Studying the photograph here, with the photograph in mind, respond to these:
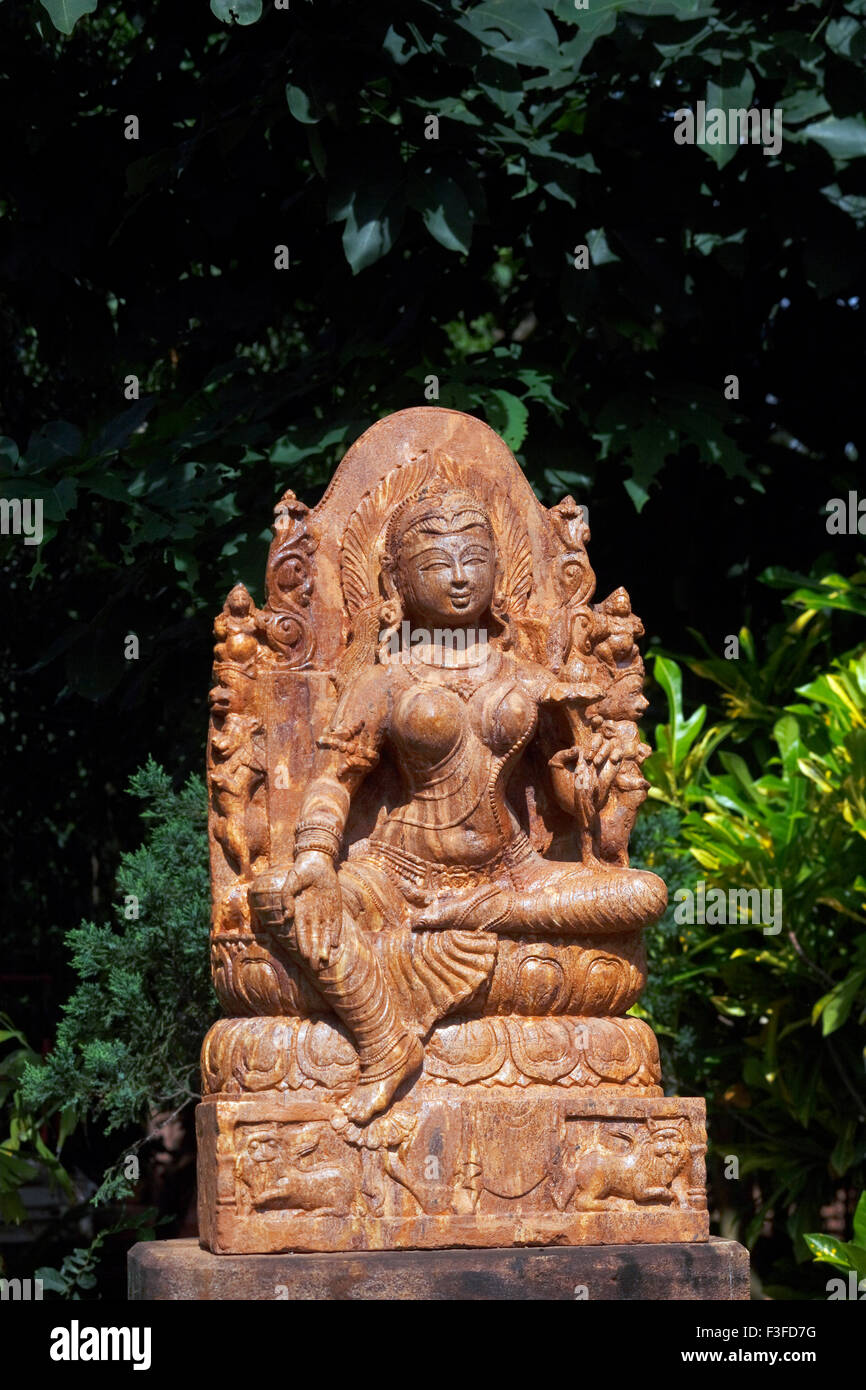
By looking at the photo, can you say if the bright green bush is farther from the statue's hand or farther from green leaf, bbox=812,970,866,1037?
the statue's hand

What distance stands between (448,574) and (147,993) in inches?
122

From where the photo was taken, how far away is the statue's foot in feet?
21.4

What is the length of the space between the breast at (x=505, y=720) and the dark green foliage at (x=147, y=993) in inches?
97.2

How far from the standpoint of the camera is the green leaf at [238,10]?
768 cm

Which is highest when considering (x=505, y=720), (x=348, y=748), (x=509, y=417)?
(x=509, y=417)

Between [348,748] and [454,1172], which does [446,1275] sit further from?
[348,748]

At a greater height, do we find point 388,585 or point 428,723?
point 388,585

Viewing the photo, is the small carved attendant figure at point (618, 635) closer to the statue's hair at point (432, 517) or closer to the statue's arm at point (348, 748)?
the statue's hair at point (432, 517)

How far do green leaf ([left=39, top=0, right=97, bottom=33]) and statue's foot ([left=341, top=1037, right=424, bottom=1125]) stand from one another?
408cm

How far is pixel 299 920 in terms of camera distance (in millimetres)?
6551

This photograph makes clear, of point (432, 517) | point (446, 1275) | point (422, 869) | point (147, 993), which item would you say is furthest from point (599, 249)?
point (446, 1275)

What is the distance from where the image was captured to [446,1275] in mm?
6262

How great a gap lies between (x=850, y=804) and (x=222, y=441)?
11.5ft
